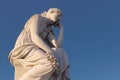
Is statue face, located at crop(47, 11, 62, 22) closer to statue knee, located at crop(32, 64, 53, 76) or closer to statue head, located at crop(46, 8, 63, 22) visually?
statue head, located at crop(46, 8, 63, 22)

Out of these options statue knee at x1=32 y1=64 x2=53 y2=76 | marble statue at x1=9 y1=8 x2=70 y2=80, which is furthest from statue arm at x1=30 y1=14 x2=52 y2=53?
statue knee at x1=32 y1=64 x2=53 y2=76

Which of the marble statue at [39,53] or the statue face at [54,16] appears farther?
the statue face at [54,16]

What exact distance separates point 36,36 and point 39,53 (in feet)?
1.75

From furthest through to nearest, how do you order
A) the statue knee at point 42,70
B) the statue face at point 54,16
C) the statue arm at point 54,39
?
1. the statue face at point 54,16
2. the statue arm at point 54,39
3. the statue knee at point 42,70

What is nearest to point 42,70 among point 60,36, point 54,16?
point 60,36

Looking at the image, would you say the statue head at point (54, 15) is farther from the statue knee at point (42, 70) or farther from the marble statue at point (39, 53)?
the statue knee at point (42, 70)

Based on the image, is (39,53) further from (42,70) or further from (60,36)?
(60,36)

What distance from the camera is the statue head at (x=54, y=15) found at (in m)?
11.4

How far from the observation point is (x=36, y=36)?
10.7 meters

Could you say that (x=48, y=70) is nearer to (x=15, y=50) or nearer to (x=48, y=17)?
(x=15, y=50)

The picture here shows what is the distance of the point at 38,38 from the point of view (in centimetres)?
1064

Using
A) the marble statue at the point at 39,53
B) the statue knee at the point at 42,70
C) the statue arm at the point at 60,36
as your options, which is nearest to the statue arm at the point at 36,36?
the marble statue at the point at 39,53

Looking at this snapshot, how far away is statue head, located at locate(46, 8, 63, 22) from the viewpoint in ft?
37.5

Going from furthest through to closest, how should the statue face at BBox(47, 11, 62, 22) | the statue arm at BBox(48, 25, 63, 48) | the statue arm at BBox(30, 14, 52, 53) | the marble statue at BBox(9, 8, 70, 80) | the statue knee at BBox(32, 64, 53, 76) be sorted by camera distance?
the statue face at BBox(47, 11, 62, 22) < the statue arm at BBox(48, 25, 63, 48) < the statue arm at BBox(30, 14, 52, 53) < the marble statue at BBox(9, 8, 70, 80) < the statue knee at BBox(32, 64, 53, 76)
